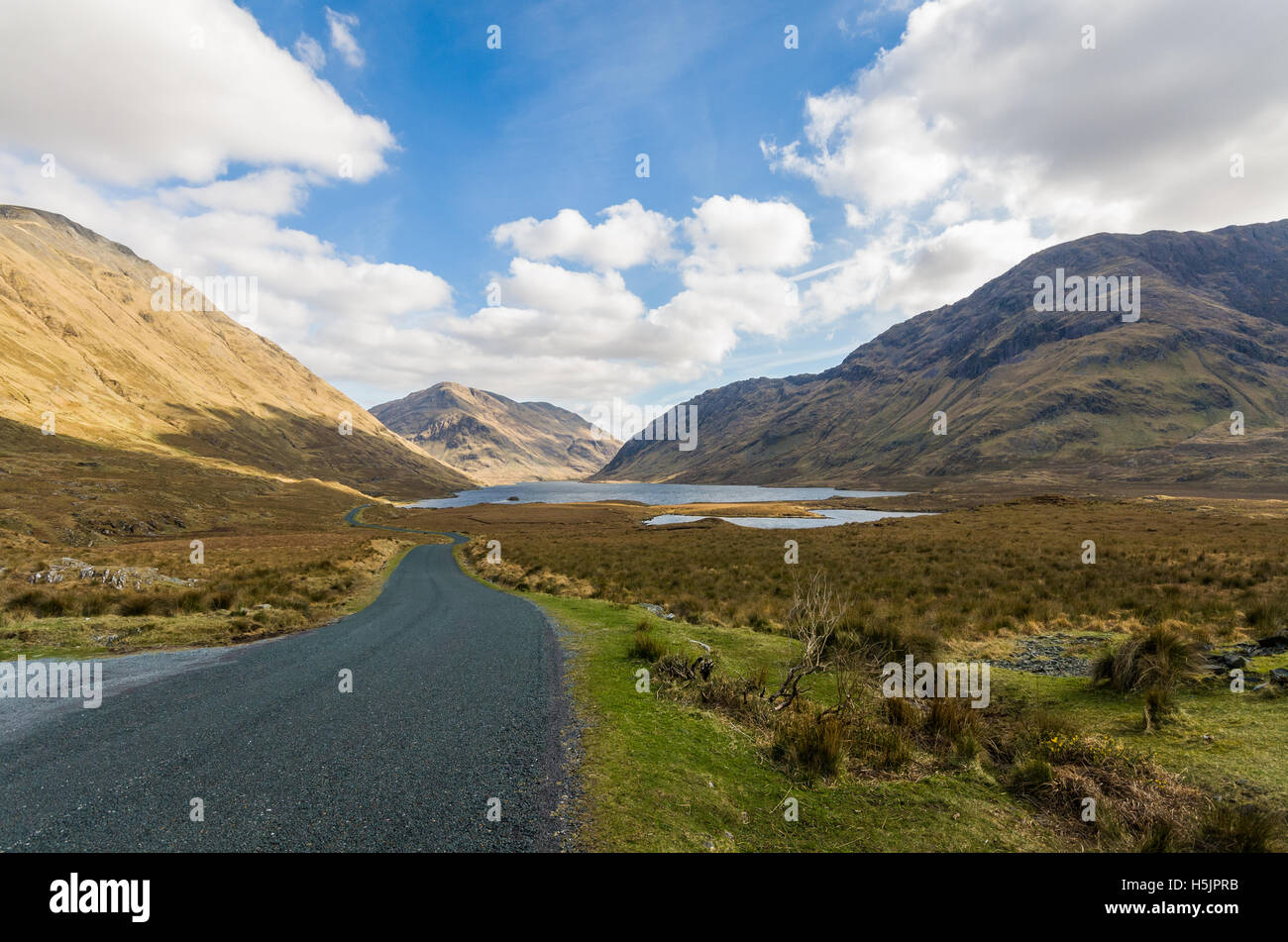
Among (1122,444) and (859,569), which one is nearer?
(859,569)

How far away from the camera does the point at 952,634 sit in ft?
47.2

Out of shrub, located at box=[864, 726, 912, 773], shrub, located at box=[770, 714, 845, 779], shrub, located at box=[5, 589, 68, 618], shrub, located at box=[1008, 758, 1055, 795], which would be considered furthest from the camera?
shrub, located at box=[5, 589, 68, 618]

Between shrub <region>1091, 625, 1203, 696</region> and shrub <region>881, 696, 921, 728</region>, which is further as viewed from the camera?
shrub <region>1091, 625, 1203, 696</region>

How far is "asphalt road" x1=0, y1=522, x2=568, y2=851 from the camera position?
5.24 metres

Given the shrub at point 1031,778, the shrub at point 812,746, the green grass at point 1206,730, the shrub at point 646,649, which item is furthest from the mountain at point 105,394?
the green grass at point 1206,730

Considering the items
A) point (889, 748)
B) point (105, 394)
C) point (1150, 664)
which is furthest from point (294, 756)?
point (105, 394)

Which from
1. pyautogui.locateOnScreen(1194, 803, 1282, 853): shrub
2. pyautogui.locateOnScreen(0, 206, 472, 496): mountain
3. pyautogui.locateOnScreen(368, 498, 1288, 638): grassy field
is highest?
pyautogui.locateOnScreen(0, 206, 472, 496): mountain

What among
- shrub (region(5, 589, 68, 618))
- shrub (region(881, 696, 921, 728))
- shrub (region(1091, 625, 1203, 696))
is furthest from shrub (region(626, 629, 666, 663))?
shrub (region(5, 589, 68, 618))

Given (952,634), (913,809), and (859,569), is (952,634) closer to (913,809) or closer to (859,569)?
(913,809)

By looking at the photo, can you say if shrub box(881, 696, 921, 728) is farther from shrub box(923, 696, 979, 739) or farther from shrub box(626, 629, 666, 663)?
shrub box(626, 629, 666, 663)

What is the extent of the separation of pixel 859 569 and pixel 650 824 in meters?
25.1
